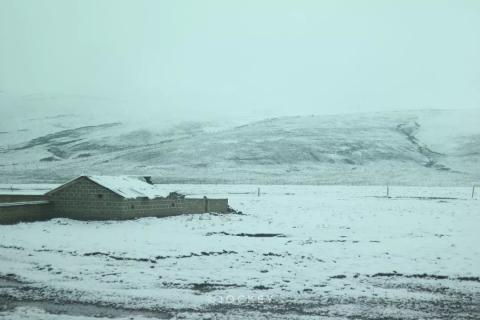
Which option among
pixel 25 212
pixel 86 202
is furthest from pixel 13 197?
pixel 86 202

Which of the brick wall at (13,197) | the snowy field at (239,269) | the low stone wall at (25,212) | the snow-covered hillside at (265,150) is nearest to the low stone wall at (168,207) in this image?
the snowy field at (239,269)

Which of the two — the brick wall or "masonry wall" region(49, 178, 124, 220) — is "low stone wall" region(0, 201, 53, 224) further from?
the brick wall

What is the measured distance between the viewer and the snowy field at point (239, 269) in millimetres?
11391

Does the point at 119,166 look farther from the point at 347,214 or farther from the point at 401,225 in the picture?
the point at 401,225

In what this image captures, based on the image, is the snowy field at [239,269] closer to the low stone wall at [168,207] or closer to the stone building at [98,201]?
the stone building at [98,201]

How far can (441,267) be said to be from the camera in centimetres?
1580

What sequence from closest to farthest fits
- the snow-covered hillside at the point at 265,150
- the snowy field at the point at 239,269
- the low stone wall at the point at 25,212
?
the snowy field at the point at 239,269 → the low stone wall at the point at 25,212 → the snow-covered hillside at the point at 265,150

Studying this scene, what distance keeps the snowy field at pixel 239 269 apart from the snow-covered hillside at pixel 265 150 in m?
42.5

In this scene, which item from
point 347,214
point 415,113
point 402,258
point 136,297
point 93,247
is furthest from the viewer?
point 415,113

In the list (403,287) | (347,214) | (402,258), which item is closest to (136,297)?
(403,287)

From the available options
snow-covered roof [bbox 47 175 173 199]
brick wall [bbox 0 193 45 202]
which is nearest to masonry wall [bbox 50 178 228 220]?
snow-covered roof [bbox 47 175 173 199]

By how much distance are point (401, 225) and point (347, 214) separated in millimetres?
5104

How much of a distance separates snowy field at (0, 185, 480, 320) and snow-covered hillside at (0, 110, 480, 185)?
139 ft

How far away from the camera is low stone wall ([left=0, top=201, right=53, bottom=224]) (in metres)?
23.5
